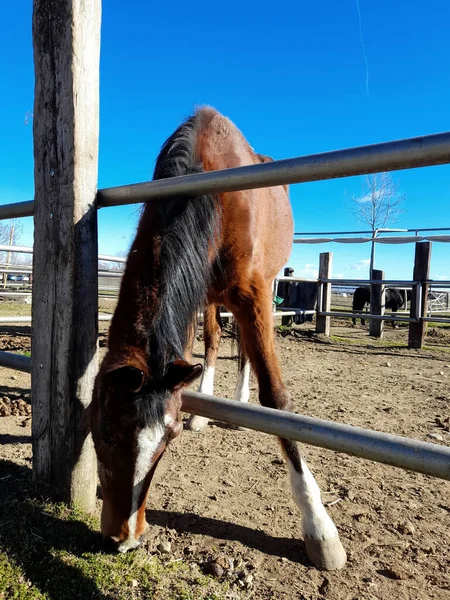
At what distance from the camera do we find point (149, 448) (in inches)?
55.9

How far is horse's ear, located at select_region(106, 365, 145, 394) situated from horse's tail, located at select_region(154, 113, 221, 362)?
0.17m

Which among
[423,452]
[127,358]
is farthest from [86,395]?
[423,452]

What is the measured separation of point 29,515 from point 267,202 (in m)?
2.48

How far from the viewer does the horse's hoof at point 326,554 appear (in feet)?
5.53

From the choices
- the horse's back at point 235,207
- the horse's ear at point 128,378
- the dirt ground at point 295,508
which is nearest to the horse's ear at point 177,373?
the horse's ear at point 128,378

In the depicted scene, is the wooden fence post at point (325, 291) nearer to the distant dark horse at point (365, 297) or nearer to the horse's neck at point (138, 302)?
the distant dark horse at point (365, 297)

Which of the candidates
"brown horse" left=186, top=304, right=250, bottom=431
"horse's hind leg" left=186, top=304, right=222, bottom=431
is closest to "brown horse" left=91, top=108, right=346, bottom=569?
"brown horse" left=186, top=304, right=250, bottom=431

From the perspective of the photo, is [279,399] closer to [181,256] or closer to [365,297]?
[181,256]

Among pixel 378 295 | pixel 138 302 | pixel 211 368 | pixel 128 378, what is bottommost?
pixel 211 368

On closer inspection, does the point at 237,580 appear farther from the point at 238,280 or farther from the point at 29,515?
the point at 238,280

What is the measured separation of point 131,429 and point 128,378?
19 cm

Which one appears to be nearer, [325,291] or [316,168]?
[316,168]

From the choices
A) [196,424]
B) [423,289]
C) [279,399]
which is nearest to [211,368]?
[196,424]

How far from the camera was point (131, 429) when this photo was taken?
1.42 m
